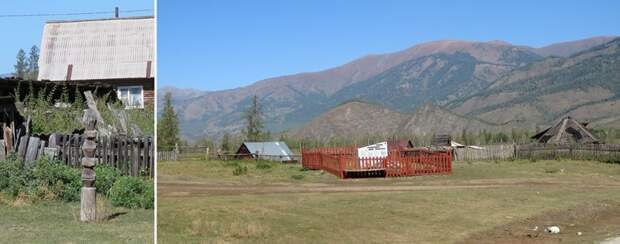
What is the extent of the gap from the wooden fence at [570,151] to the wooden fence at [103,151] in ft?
125

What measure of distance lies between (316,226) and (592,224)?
5.80 metres

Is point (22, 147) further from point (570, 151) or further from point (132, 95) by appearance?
point (570, 151)

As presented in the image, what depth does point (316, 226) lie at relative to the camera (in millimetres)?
12039

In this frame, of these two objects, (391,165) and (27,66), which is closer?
(27,66)

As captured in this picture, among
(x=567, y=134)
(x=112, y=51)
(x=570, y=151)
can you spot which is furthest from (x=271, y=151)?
(x=112, y=51)

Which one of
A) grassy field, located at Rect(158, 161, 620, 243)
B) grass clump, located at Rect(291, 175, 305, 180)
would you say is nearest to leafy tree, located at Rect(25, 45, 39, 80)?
grassy field, located at Rect(158, 161, 620, 243)

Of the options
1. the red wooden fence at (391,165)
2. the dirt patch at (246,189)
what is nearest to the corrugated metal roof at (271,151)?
the red wooden fence at (391,165)

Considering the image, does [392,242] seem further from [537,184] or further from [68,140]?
[537,184]

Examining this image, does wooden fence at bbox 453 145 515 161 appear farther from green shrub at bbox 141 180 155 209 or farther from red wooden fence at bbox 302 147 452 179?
green shrub at bbox 141 180 155 209

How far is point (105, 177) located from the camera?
738cm

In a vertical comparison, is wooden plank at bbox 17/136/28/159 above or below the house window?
below

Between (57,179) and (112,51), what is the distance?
309 centimetres

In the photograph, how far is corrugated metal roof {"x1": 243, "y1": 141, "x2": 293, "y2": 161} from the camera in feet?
159

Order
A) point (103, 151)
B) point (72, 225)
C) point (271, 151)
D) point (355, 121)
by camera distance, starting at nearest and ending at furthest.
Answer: point (72, 225), point (103, 151), point (271, 151), point (355, 121)
